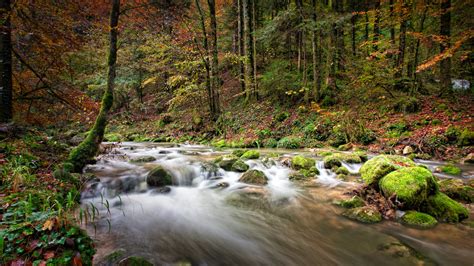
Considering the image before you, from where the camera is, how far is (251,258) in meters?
3.66

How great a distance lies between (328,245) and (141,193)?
449cm

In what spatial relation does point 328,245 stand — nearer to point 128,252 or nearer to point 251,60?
point 128,252

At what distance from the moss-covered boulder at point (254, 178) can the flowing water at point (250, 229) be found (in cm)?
19

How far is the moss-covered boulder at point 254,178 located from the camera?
22.6ft

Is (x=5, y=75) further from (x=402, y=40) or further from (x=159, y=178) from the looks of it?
(x=402, y=40)

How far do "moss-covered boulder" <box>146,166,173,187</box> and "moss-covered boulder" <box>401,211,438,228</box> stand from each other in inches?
214

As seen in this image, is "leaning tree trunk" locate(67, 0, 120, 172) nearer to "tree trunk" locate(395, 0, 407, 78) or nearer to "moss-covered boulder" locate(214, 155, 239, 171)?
"moss-covered boulder" locate(214, 155, 239, 171)

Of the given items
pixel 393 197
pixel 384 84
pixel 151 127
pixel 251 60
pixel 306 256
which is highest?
pixel 251 60

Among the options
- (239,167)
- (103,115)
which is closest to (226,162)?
(239,167)

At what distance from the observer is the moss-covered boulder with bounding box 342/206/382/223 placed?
169 inches

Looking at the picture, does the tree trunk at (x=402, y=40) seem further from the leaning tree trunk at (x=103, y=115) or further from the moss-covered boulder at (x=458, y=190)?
the leaning tree trunk at (x=103, y=115)

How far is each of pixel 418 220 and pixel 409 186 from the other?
0.59m

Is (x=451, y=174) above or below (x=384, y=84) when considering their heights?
below

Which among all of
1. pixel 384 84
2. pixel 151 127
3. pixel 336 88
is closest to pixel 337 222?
pixel 384 84
